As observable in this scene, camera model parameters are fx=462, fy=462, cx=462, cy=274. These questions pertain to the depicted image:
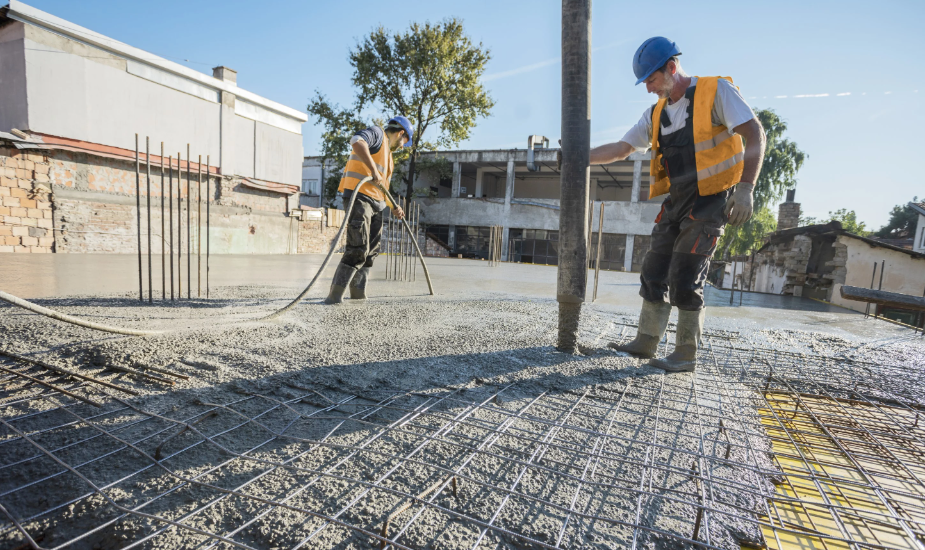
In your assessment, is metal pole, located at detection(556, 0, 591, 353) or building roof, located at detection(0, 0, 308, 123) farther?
building roof, located at detection(0, 0, 308, 123)

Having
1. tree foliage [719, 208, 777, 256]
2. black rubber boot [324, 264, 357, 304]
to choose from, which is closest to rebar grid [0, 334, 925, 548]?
black rubber boot [324, 264, 357, 304]

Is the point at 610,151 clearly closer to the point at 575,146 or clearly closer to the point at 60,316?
the point at 575,146

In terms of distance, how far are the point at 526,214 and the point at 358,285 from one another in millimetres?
22748

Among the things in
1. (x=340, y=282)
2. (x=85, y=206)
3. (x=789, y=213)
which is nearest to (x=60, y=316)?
(x=340, y=282)

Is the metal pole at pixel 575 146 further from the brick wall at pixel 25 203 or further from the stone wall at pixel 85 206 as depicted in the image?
the brick wall at pixel 25 203

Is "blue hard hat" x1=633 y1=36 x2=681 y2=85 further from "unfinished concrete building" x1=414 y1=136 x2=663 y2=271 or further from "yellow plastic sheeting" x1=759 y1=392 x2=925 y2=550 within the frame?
"unfinished concrete building" x1=414 y1=136 x2=663 y2=271

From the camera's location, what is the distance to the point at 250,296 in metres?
4.61

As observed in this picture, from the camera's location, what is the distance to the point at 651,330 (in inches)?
115

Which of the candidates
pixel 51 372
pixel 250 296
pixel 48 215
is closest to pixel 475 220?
pixel 48 215

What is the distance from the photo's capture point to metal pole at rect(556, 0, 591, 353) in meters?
2.80

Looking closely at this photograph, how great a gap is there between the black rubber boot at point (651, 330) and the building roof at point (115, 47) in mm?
14832

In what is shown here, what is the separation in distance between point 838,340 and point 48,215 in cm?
1458

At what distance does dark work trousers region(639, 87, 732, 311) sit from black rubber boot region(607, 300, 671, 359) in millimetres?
114

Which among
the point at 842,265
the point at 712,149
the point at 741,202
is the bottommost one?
the point at 842,265
